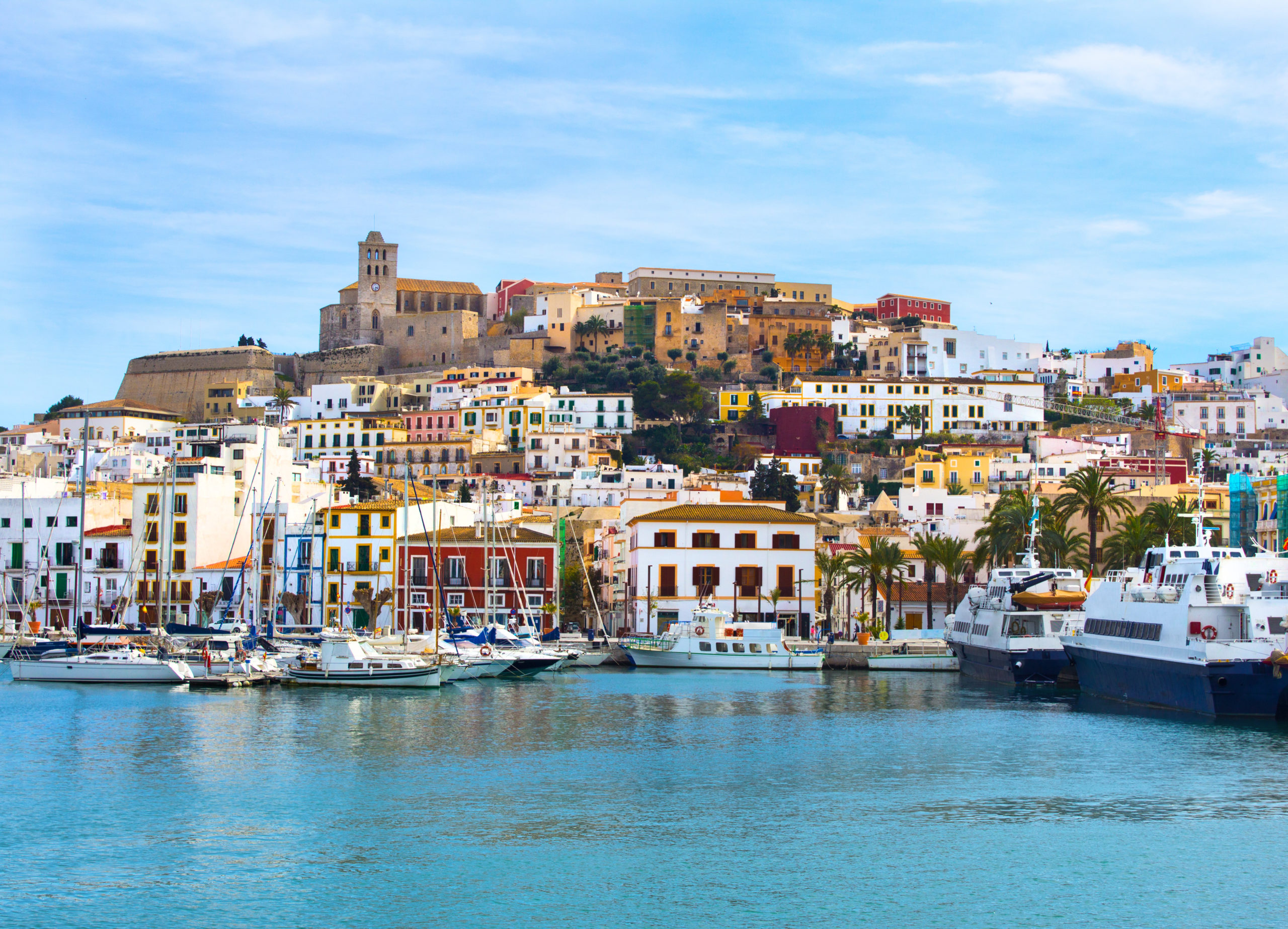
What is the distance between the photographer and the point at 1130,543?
6162 cm

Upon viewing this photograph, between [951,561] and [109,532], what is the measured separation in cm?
4248

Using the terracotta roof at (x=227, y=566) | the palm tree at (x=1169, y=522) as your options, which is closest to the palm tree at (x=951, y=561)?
the palm tree at (x=1169, y=522)

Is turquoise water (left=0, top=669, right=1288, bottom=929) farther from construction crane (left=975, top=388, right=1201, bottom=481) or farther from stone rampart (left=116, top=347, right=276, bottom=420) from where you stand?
stone rampart (left=116, top=347, right=276, bottom=420)

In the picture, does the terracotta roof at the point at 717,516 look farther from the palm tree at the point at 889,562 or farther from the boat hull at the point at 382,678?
the boat hull at the point at 382,678

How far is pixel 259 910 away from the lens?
72.1 feet

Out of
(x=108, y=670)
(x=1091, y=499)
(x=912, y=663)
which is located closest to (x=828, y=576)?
(x=912, y=663)

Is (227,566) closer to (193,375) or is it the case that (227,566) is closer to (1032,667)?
(1032,667)

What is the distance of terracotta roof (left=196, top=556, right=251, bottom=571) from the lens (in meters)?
72.4

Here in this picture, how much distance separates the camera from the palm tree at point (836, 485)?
4109 inches

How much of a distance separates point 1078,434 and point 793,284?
46037 mm

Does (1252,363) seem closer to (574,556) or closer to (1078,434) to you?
(1078,434)

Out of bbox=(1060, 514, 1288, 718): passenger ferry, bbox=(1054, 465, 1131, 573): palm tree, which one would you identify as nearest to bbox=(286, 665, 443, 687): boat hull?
bbox=(1060, 514, 1288, 718): passenger ferry

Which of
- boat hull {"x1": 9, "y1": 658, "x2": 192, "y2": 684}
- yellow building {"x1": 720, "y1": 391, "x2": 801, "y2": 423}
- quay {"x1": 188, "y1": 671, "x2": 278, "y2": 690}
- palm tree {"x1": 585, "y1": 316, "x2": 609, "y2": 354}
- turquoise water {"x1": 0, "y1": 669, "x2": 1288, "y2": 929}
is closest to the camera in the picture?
turquoise water {"x1": 0, "y1": 669, "x2": 1288, "y2": 929}

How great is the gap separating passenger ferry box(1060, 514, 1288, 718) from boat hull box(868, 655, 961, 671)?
58.2ft
